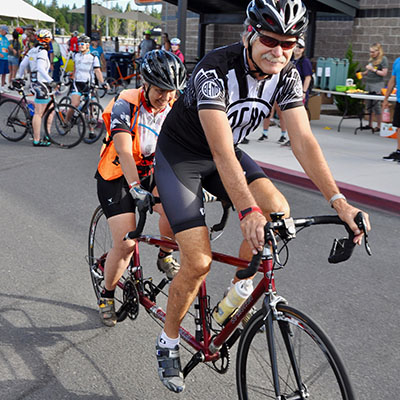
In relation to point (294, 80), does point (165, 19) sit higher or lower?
higher

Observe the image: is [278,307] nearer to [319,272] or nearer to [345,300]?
[345,300]

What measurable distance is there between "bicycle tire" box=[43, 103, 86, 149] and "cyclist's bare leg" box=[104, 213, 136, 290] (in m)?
7.26

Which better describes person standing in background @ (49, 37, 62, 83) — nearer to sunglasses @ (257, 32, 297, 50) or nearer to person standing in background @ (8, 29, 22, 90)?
person standing in background @ (8, 29, 22, 90)

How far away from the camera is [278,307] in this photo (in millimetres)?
2531

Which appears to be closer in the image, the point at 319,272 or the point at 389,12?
the point at 319,272

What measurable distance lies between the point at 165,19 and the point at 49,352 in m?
24.7

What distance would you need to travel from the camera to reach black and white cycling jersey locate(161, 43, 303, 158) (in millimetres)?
2805

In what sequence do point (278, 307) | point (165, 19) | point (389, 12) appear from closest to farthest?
1. point (278, 307)
2. point (389, 12)
3. point (165, 19)

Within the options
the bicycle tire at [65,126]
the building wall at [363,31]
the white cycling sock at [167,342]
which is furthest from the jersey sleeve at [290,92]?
the building wall at [363,31]

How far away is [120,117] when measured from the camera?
145 inches

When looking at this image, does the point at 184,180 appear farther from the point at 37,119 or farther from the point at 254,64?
the point at 37,119

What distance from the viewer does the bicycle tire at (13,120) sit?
1096 cm

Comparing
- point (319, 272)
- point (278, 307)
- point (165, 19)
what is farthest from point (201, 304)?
point (165, 19)

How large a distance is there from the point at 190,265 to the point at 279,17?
1.31 metres
